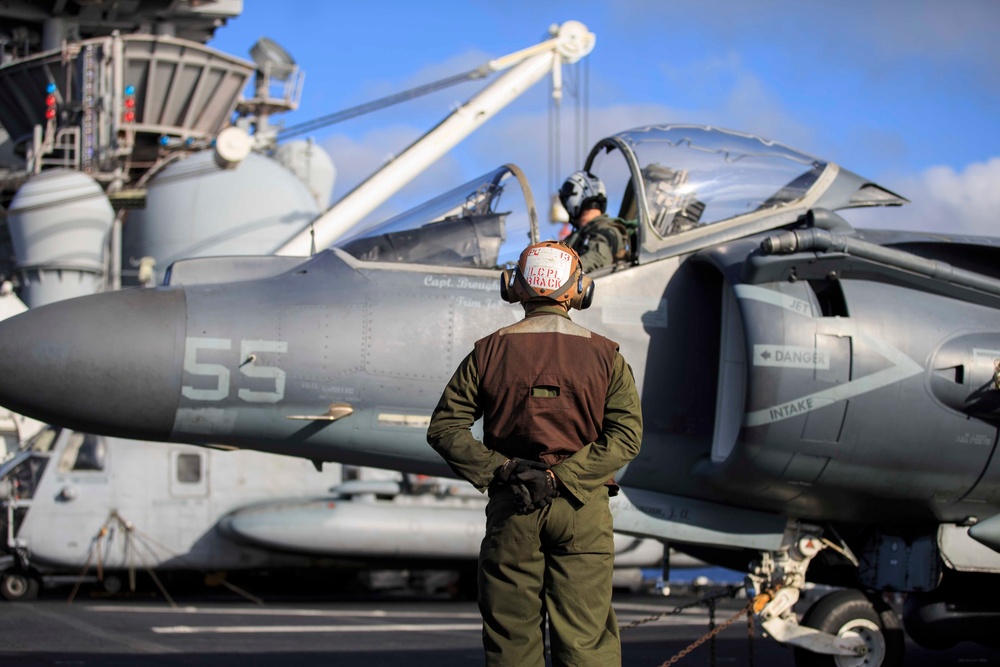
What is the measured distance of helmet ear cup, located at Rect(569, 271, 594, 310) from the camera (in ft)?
13.7

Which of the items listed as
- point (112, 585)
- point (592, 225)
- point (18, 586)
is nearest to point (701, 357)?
point (592, 225)

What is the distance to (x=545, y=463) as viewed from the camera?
396 cm

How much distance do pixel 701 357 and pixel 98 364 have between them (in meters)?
3.37

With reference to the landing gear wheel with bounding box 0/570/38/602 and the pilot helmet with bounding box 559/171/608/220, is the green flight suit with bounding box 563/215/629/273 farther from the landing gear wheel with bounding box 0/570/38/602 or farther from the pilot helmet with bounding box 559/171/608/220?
the landing gear wheel with bounding box 0/570/38/602

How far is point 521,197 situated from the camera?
23.2 ft

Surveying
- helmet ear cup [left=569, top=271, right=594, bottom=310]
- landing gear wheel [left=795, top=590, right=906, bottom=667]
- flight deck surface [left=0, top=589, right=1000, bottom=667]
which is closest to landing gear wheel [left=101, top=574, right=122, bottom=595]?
flight deck surface [left=0, top=589, right=1000, bottom=667]

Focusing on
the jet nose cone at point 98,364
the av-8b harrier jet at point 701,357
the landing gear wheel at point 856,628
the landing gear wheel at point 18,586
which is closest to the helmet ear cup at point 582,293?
the av-8b harrier jet at point 701,357

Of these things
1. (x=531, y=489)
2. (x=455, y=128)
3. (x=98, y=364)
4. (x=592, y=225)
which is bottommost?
(x=531, y=489)

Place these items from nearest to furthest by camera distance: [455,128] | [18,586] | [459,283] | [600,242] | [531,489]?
[531,489], [459,283], [600,242], [18,586], [455,128]

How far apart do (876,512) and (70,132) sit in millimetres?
31391

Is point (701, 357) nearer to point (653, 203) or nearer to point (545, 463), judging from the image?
point (653, 203)

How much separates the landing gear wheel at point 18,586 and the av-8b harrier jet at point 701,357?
10.4m

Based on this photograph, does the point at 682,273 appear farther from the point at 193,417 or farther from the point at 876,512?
the point at 193,417

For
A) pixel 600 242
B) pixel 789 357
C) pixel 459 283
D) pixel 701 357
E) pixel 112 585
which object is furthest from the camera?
pixel 112 585
